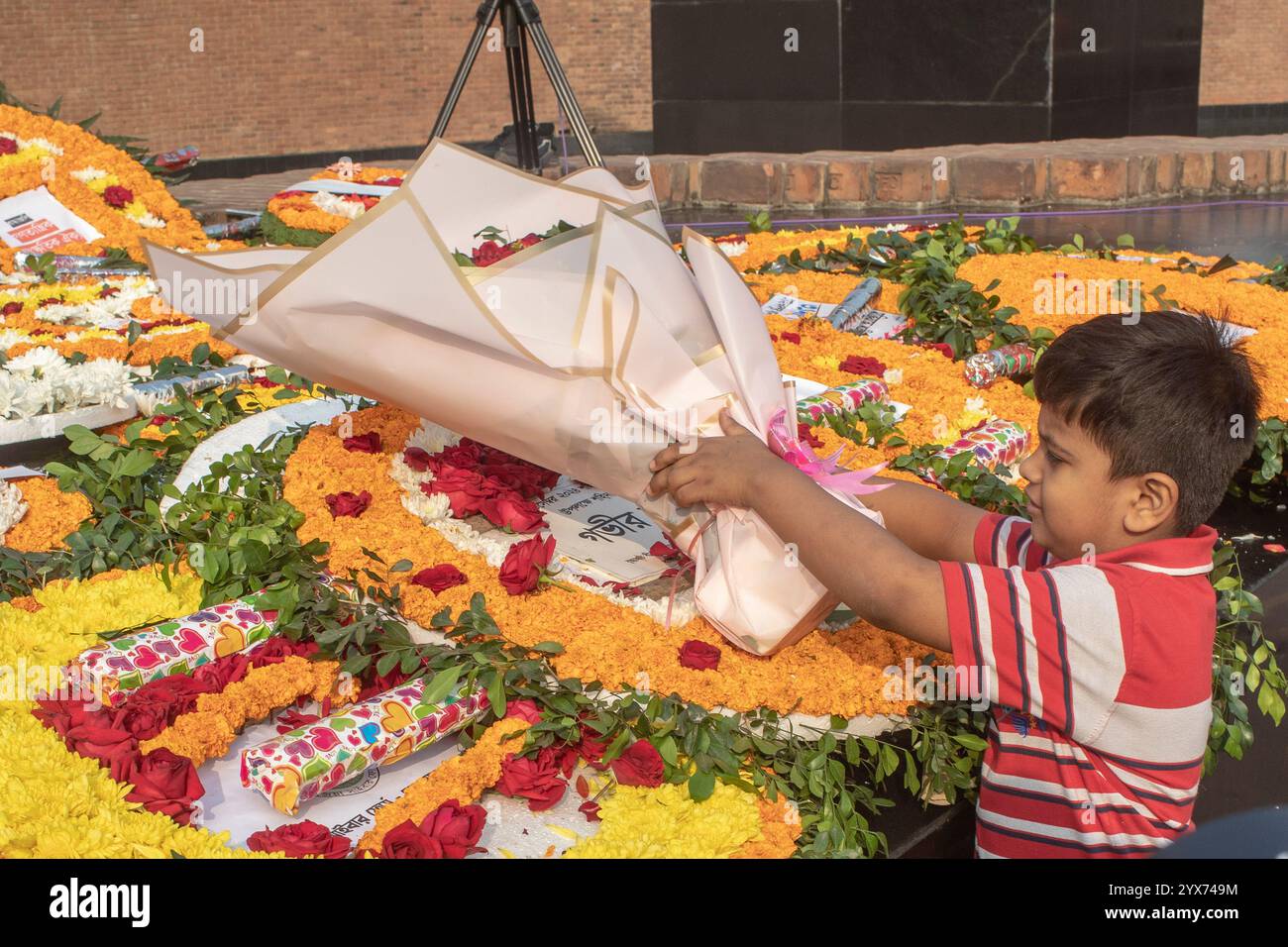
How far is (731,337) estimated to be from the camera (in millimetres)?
1736

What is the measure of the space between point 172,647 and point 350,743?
0.35m

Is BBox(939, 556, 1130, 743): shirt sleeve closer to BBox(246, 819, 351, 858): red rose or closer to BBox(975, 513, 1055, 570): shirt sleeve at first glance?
BBox(975, 513, 1055, 570): shirt sleeve

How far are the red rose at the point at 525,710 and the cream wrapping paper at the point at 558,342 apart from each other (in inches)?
10.3

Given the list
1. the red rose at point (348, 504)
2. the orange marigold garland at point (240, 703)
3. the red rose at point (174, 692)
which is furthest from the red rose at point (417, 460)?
the red rose at point (174, 692)

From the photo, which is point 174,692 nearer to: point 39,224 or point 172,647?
point 172,647

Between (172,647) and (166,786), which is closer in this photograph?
(166,786)

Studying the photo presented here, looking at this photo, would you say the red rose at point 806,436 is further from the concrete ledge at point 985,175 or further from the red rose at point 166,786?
the concrete ledge at point 985,175

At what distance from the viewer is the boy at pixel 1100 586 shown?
1385mm

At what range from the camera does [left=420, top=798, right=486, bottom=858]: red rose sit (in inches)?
56.3

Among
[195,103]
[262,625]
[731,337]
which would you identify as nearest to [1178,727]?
[731,337]

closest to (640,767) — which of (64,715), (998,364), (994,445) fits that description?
(64,715)

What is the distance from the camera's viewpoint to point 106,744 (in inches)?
62.9

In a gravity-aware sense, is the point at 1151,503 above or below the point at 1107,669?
above
